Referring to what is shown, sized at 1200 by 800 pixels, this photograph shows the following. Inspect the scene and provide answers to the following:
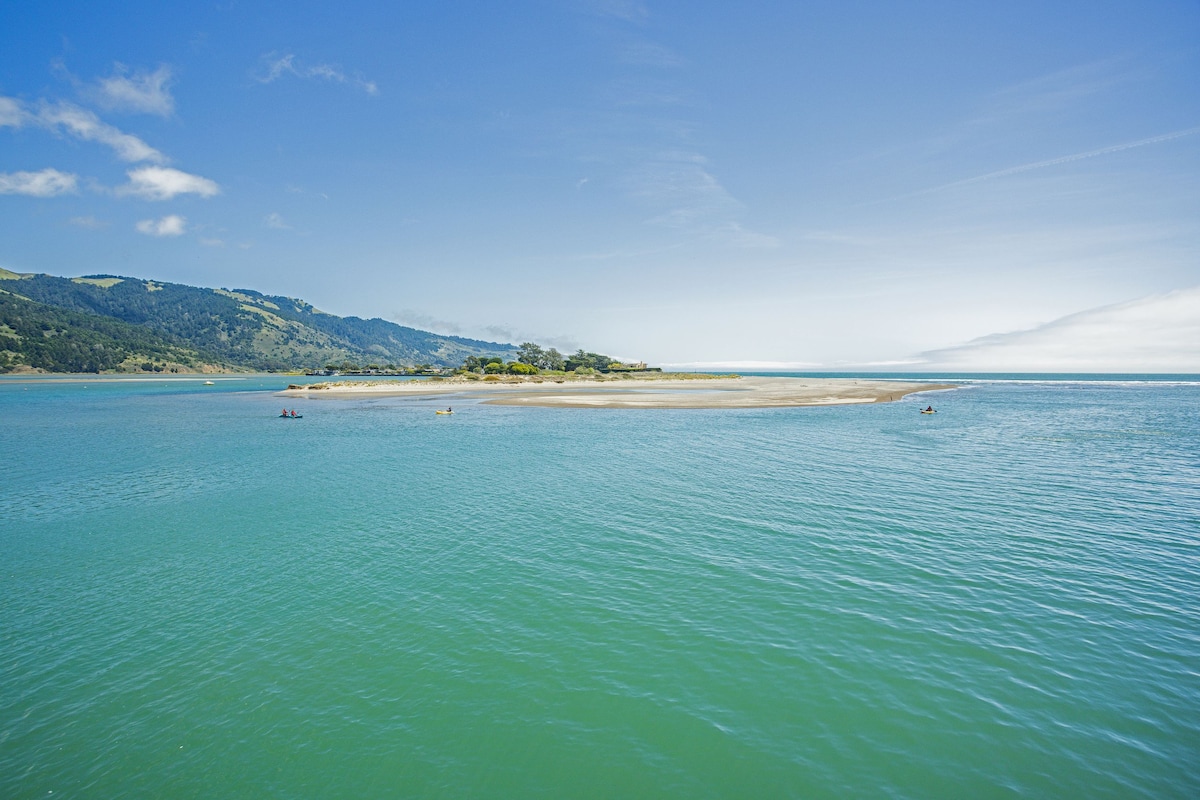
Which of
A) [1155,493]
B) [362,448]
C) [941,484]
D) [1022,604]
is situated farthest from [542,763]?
[362,448]

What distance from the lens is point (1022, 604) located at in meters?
15.1

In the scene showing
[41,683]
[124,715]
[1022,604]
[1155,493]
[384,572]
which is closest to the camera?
[124,715]

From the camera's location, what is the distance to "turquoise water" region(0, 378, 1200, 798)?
9432 millimetres

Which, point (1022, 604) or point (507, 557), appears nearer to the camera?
point (1022, 604)

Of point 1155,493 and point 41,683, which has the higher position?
point 1155,493

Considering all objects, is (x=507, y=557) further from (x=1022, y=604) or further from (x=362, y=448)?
(x=362, y=448)

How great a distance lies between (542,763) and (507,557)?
994cm

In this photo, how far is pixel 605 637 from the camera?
13727 millimetres

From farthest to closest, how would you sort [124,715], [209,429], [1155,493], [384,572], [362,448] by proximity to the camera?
[209,429]
[362,448]
[1155,493]
[384,572]
[124,715]

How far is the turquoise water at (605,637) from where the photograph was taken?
30.9 feet

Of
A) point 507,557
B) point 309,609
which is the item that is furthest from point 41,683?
point 507,557

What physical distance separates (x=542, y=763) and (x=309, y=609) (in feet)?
31.3

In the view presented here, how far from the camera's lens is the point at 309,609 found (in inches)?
607

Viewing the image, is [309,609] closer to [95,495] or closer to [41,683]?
[41,683]
